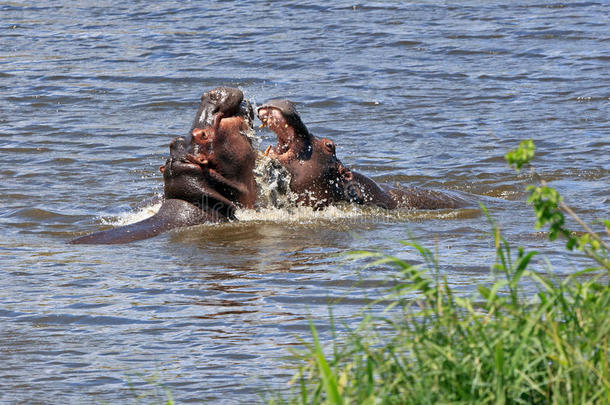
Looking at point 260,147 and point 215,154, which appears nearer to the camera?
point 215,154

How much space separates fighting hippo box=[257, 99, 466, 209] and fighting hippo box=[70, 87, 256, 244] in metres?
0.22

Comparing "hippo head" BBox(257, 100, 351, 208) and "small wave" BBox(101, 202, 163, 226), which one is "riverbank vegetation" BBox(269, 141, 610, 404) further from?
"small wave" BBox(101, 202, 163, 226)

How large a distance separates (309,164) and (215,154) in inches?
27.3

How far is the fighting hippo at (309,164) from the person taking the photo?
25.9 feet

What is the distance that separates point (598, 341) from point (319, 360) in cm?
85

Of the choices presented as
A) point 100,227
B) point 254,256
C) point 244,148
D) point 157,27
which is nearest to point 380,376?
point 254,256

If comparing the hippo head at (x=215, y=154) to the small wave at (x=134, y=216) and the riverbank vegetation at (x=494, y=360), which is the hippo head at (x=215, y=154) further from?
the riverbank vegetation at (x=494, y=360)

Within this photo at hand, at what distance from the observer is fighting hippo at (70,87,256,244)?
774cm

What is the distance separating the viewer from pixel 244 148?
7.81 metres

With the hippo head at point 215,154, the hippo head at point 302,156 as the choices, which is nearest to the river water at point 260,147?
the hippo head at point 302,156

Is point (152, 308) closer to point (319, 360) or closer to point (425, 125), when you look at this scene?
point (319, 360)

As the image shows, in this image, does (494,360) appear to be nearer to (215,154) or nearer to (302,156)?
(215,154)

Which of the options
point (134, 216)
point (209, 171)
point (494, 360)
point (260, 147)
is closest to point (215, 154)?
point (209, 171)

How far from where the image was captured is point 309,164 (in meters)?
8.05
